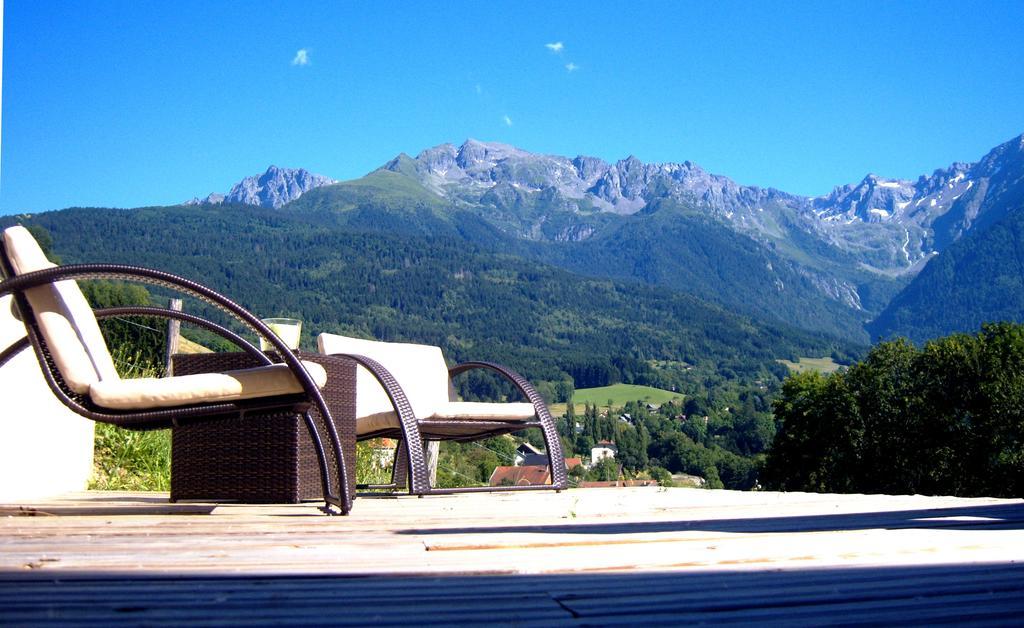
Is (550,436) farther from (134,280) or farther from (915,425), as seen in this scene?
(915,425)

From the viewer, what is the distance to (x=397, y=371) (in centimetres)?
491

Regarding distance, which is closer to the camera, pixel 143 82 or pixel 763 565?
pixel 763 565

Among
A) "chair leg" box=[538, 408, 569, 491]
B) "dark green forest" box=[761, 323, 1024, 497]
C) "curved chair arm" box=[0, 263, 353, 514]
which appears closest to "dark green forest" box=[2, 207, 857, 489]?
"dark green forest" box=[761, 323, 1024, 497]

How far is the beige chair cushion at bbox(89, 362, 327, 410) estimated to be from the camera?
258 centimetres

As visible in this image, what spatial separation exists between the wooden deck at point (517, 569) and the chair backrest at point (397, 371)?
195 cm

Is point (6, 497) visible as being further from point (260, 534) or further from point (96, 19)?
point (96, 19)

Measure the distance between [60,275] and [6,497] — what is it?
186cm

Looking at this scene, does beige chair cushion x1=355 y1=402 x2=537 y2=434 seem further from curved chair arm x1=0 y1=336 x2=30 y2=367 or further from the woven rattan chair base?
curved chair arm x1=0 y1=336 x2=30 y2=367

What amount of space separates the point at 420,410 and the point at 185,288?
1572 millimetres

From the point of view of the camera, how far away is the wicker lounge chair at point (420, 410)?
3.83m

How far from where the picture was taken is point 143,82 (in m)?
93.3

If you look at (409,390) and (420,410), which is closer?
(420,410)

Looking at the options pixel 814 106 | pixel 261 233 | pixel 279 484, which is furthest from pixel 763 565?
pixel 814 106

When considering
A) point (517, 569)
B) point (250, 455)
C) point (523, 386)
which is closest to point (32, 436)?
point (250, 455)
